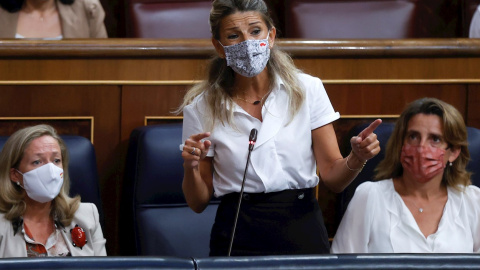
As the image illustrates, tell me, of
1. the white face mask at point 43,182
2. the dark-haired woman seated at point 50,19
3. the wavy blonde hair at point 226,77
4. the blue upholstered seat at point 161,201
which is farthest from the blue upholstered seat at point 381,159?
the dark-haired woman seated at point 50,19

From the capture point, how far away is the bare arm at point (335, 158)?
1.13 meters

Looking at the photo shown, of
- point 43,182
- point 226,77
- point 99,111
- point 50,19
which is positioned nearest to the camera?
point 226,77

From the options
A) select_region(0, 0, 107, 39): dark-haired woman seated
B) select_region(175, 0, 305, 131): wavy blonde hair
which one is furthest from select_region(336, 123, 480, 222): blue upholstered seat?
select_region(0, 0, 107, 39): dark-haired woman seated

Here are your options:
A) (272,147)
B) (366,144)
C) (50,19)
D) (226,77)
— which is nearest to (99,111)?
(50,19)

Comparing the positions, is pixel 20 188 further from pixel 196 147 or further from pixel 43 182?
pixel 196 147

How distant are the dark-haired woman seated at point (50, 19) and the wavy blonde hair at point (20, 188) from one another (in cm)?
55

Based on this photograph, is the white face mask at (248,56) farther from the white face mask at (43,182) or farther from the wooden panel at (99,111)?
the wooden panel at (99,111)

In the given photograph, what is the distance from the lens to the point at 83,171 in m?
1.64

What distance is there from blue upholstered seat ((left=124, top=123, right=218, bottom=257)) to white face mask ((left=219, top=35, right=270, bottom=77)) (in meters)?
0.47

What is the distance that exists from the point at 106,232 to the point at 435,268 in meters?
1.11

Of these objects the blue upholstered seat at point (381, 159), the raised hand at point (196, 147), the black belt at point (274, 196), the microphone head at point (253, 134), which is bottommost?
the blue upholstered seat at point (381, 159)

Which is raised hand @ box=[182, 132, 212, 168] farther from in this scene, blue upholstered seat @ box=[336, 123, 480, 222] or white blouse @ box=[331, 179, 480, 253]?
blue upholstered seat @ box=[336, 123, 480, 222]

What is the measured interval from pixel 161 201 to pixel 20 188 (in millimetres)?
280

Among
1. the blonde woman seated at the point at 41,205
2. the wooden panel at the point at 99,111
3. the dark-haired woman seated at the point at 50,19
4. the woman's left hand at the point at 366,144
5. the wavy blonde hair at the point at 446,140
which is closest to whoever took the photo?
the woman's left hand at the point at 366,144
